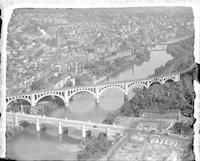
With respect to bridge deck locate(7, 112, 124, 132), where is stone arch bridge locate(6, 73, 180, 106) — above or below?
above

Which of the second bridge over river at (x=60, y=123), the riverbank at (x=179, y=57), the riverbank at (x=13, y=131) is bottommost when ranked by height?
the riverbank at (x=13, y=131)

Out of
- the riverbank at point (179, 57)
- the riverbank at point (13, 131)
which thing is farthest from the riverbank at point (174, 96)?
A: the riverbank at point (13, 131)

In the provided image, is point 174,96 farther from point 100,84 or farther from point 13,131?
point 13,131

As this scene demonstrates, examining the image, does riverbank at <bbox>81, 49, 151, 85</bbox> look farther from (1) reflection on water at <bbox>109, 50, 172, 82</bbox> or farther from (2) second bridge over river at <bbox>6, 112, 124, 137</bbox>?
(2) second bridge over river at <bbox>6, 112, 124, 137</bbox>

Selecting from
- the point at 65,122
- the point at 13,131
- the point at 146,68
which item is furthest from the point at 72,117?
the point at 146,68

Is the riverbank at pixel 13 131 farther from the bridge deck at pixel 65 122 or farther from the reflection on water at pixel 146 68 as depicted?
the reflection on water at pixel 146 68

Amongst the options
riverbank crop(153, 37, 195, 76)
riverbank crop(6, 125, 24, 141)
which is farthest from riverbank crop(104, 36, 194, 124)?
riverbank crop(6, 125, 24, 141)
